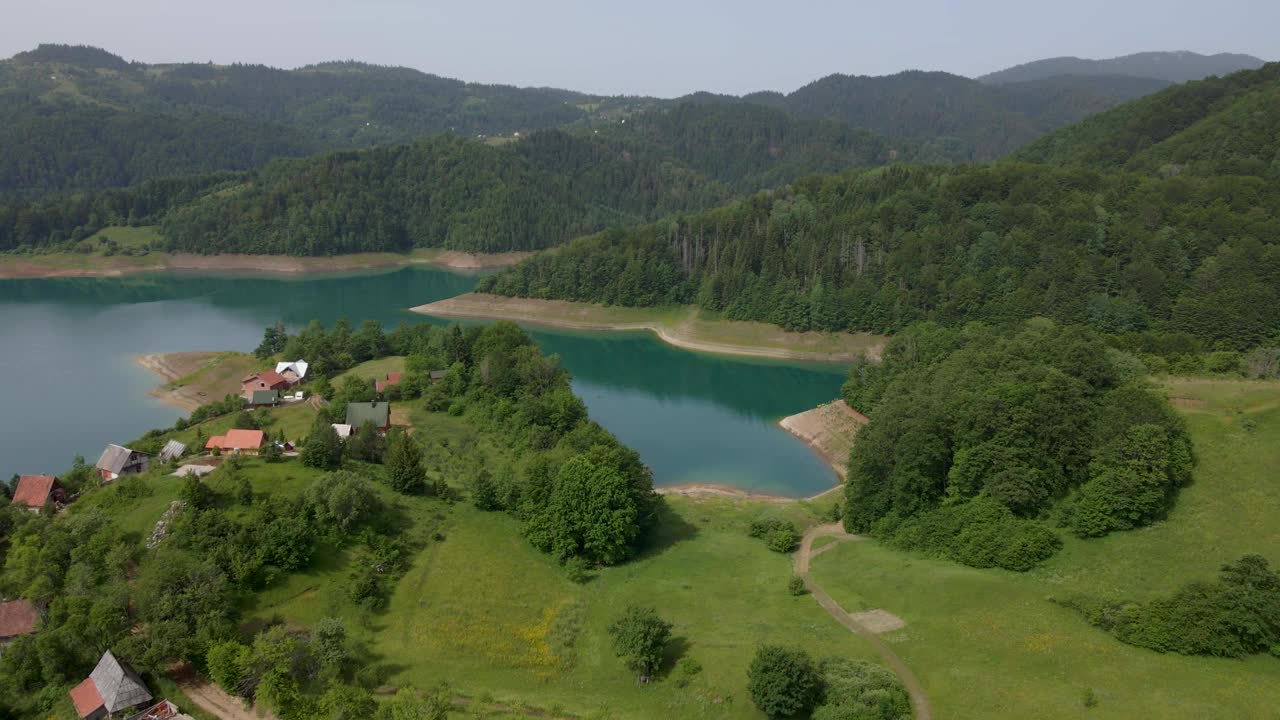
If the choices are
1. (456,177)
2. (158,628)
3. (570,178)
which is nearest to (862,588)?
(158,628)

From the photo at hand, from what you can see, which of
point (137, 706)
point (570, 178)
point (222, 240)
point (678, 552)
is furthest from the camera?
point (570, 178)

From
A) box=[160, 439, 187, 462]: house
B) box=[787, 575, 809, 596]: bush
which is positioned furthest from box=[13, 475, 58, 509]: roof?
box=[787, 575, 809, 596]: bush

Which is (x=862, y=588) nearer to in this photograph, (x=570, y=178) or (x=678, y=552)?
(x=678, y=552)

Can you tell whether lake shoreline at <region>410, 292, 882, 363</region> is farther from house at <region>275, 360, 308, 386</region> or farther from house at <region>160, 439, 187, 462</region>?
house at <region>160, 439, 187, 462</region>

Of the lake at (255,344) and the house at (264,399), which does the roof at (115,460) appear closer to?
the house at (264,399)

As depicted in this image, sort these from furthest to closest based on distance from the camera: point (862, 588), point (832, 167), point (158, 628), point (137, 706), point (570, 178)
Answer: point (832, 167) → point (570, 178) → point (862, 588) → point (158, 628) → point (137, 706)
